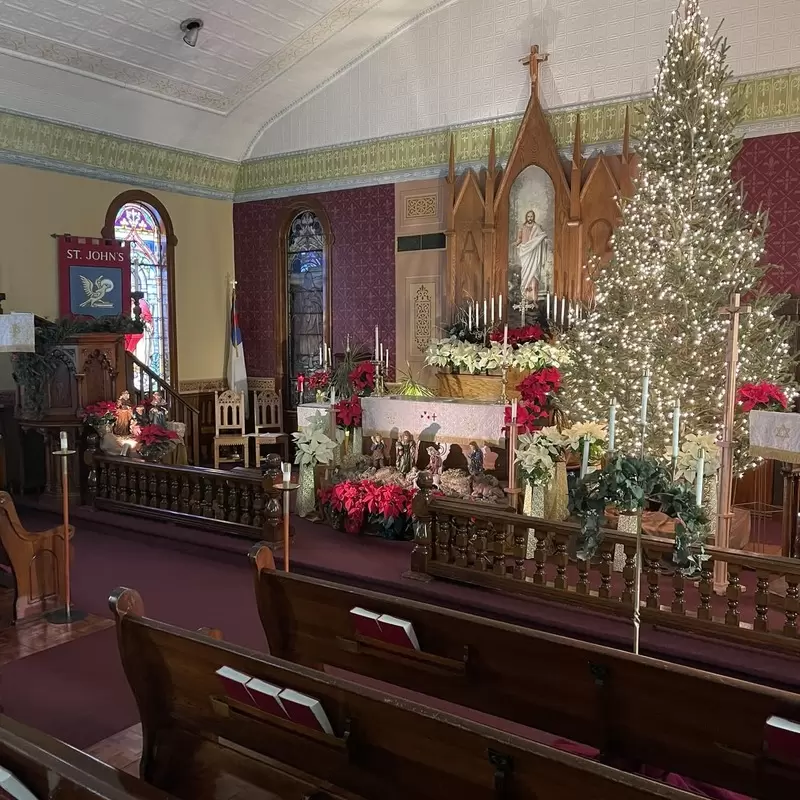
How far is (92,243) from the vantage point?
10133mm

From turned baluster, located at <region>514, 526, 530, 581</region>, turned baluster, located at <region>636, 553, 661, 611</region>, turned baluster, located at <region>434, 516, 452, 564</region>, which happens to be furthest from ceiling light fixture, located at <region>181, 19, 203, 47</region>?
turned baluster, located at <region>636, 553, 661, 611</region>

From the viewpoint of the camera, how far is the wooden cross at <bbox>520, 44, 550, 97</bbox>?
355 inches

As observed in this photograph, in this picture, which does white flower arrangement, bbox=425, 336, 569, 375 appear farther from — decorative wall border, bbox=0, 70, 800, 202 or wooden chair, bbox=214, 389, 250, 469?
wooden chair, bbox=214, 389, 250, 469

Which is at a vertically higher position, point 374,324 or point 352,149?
point 352,149

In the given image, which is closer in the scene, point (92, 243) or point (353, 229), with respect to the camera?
point (92, 243)

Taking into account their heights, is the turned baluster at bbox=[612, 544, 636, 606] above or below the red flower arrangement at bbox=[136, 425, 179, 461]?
below

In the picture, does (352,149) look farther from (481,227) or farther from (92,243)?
(92,243)

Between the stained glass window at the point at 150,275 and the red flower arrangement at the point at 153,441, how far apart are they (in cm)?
306

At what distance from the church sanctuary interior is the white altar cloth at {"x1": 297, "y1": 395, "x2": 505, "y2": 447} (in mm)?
35

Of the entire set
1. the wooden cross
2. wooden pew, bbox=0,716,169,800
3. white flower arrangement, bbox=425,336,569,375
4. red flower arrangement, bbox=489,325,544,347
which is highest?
the wooden cross

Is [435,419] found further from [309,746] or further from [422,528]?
[309,746]

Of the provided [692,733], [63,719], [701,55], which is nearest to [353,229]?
[701,55]

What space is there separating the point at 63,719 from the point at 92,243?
7708 millimetres

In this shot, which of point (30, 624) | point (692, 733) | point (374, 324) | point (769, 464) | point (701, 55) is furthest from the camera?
point (374, 324)
